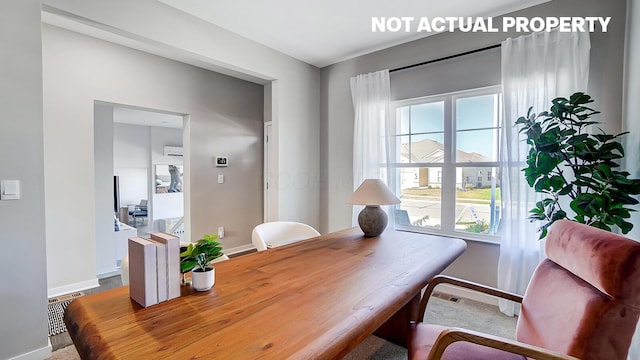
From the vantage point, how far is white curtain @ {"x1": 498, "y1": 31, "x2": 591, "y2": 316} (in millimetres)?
2326

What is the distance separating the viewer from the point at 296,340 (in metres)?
0.88

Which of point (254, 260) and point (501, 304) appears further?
point (501, 304)

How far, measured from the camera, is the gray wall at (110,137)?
117 inches

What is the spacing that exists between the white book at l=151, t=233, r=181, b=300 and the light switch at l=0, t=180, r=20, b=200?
1.35 m

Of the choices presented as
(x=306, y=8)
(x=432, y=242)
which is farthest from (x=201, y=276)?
(x=306, y=8)

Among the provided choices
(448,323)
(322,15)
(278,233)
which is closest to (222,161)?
(278,233)

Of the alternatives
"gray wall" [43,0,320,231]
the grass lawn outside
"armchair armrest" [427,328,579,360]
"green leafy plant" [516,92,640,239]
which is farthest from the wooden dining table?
"gray wall" [43,0,320,231]

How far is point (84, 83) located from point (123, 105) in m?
0.39

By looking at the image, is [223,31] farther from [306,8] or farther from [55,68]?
[55,68]

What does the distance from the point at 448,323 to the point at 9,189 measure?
3134mm

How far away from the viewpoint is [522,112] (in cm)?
249

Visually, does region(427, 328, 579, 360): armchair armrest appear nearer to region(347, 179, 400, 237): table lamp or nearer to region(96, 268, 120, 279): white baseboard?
region(347, 179, 400, 237): table lamp

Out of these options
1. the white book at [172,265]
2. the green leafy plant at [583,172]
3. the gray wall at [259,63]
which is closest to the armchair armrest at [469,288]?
the green leafy plant at [583,172]

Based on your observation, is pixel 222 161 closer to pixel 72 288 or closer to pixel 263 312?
pixel 72 288
